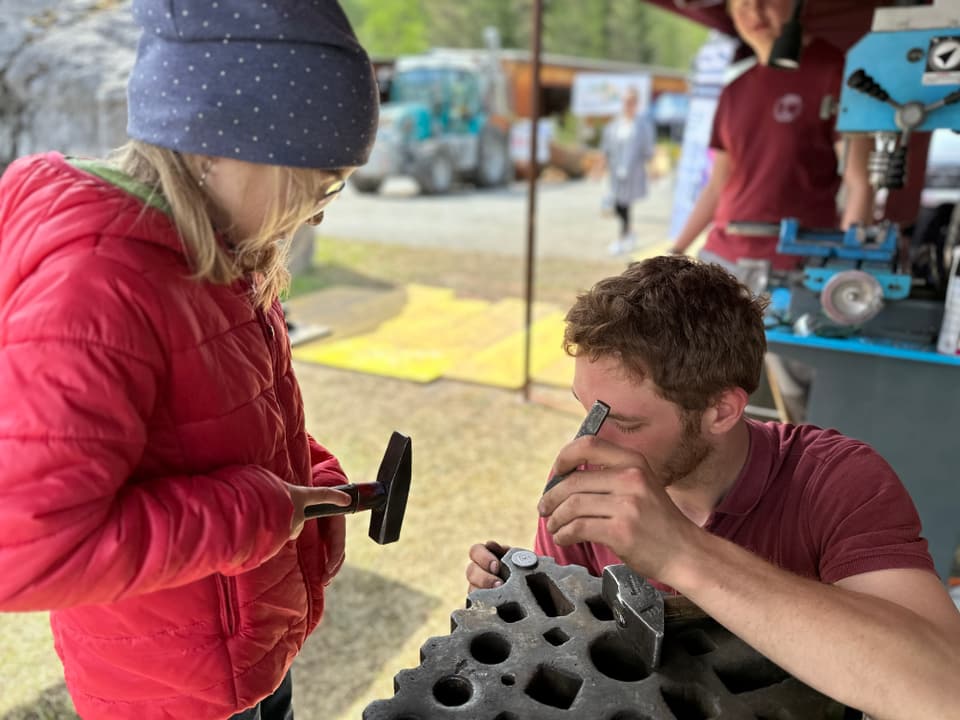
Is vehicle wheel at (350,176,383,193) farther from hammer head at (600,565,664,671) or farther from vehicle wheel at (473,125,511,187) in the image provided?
hammer head at (600,565,664,671)

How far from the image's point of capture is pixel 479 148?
52.5ft

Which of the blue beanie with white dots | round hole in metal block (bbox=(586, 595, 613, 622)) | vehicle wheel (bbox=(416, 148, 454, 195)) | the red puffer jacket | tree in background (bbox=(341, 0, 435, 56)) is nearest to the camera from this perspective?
the red puffer jacket

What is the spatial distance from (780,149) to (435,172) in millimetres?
12406

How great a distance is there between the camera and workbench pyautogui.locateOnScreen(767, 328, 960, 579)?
2.27 m

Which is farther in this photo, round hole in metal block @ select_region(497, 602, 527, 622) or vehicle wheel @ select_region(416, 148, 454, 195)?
vehicle wheel @ select_region(416, 148, 454, 195)

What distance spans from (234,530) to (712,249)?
2806 mm

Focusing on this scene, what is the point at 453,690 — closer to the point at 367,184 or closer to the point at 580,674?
the point at 580,674

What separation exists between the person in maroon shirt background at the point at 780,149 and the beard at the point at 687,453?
1.79m

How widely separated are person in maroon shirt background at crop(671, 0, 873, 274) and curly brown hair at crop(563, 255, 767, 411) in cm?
173

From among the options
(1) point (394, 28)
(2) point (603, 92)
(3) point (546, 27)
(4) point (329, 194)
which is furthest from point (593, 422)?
(3) point (546, 27)

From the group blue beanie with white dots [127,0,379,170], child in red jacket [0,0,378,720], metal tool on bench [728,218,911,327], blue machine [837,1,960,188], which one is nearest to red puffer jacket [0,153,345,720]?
child in red jacket [0,0,378,720]

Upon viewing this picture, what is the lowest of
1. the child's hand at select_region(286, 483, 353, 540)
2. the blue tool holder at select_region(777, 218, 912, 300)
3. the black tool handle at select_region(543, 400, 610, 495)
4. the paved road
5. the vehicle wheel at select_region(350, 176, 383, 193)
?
the paved road

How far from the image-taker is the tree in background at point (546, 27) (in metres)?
30.6

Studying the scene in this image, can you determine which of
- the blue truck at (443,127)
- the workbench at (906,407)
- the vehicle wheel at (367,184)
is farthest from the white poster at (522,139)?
the workbench at (906,407)
